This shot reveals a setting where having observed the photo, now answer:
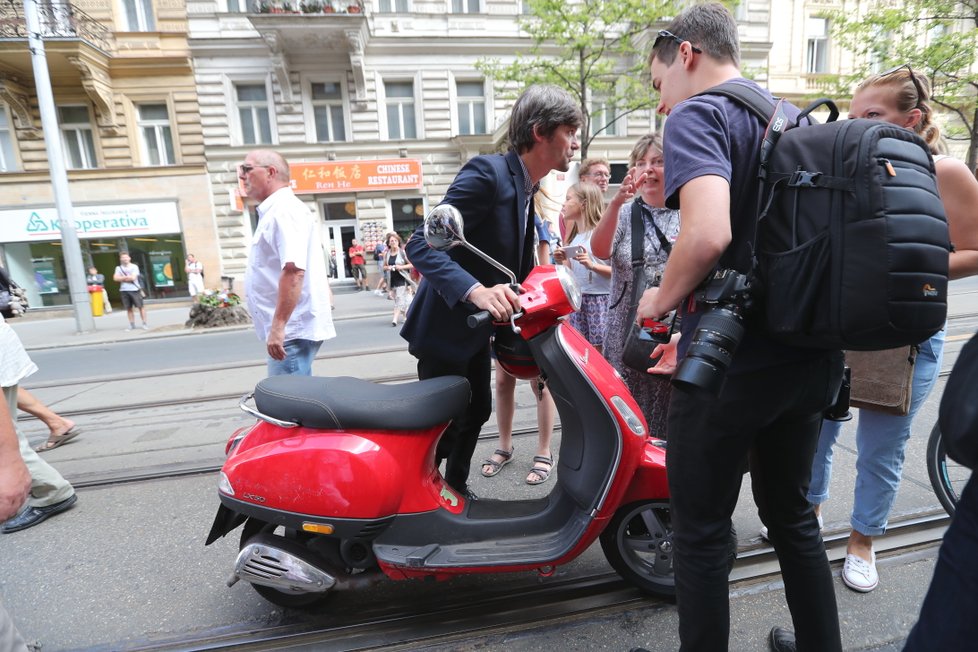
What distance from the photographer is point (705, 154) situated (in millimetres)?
1271

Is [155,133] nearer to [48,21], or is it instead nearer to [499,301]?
[48,21]

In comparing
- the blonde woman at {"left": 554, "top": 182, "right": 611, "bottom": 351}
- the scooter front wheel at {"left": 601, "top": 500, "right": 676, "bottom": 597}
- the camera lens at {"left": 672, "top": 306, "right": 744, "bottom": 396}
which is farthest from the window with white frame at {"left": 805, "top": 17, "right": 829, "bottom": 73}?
the camera lens at {"left": 672, "top": 306, "right": 744, "bottom": 396}

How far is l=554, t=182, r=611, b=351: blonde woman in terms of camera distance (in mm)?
3547

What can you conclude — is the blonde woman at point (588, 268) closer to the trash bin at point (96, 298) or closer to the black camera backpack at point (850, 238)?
the black camera backpack at point (850, 238)

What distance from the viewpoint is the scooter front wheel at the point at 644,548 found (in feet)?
7.04

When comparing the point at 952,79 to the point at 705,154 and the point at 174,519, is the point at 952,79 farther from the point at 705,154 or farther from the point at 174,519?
the point at 174,519

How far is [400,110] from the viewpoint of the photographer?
17891 mm

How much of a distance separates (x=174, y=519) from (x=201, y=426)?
1.67 metres

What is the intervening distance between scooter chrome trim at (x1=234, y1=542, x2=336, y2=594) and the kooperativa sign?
702 inches

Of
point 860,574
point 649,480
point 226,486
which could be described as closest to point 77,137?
point 226,486

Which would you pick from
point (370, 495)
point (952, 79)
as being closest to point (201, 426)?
point (370, 495)

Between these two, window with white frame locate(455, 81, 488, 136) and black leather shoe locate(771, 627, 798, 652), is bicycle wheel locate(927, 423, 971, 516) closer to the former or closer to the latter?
black leather shoe locate(771, 627, 798, 652)

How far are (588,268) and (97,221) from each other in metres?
18.2

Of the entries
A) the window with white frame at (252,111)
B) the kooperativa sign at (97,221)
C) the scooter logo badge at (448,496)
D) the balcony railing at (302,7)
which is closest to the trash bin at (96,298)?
the kooperativa sign at (97,221)
